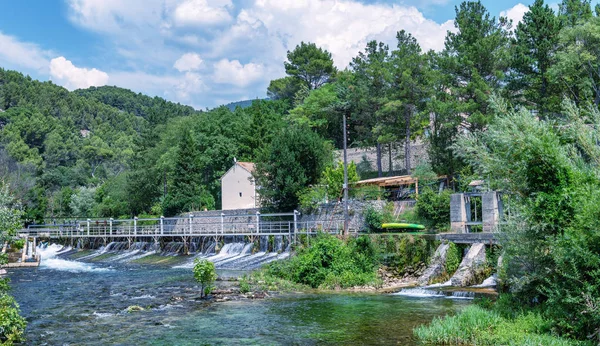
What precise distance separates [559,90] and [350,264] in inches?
752

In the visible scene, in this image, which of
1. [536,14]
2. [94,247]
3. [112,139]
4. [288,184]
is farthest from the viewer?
[112,139]

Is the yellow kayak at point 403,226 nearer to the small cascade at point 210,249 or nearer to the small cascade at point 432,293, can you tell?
the small cascade at point 432,293

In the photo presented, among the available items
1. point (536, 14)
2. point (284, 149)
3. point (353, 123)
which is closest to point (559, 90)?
point (536, 14)

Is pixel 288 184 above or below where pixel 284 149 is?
below

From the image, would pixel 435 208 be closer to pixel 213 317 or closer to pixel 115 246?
pixel 213 317

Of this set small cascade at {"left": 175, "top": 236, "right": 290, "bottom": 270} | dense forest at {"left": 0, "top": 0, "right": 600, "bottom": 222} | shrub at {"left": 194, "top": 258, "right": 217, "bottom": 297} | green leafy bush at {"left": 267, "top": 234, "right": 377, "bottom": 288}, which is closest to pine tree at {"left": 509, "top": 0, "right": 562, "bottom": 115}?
dense forest at {"left": 0, "top": 0, "right": 600, "bottom": 222}

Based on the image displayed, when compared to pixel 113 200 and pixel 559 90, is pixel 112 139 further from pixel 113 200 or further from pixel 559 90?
pixel 559 90

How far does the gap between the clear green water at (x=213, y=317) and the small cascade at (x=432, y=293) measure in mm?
629

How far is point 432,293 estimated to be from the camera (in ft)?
62.0

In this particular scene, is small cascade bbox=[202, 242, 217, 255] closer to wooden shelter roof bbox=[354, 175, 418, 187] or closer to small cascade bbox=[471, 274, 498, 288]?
wooden shelter roof bbox=[354, 175, 418, 187]

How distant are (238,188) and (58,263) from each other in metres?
16.8

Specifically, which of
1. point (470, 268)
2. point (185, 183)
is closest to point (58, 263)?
point (185, 183)

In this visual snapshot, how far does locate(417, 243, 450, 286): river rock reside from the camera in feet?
69.5

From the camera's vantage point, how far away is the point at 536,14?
3225 cm
